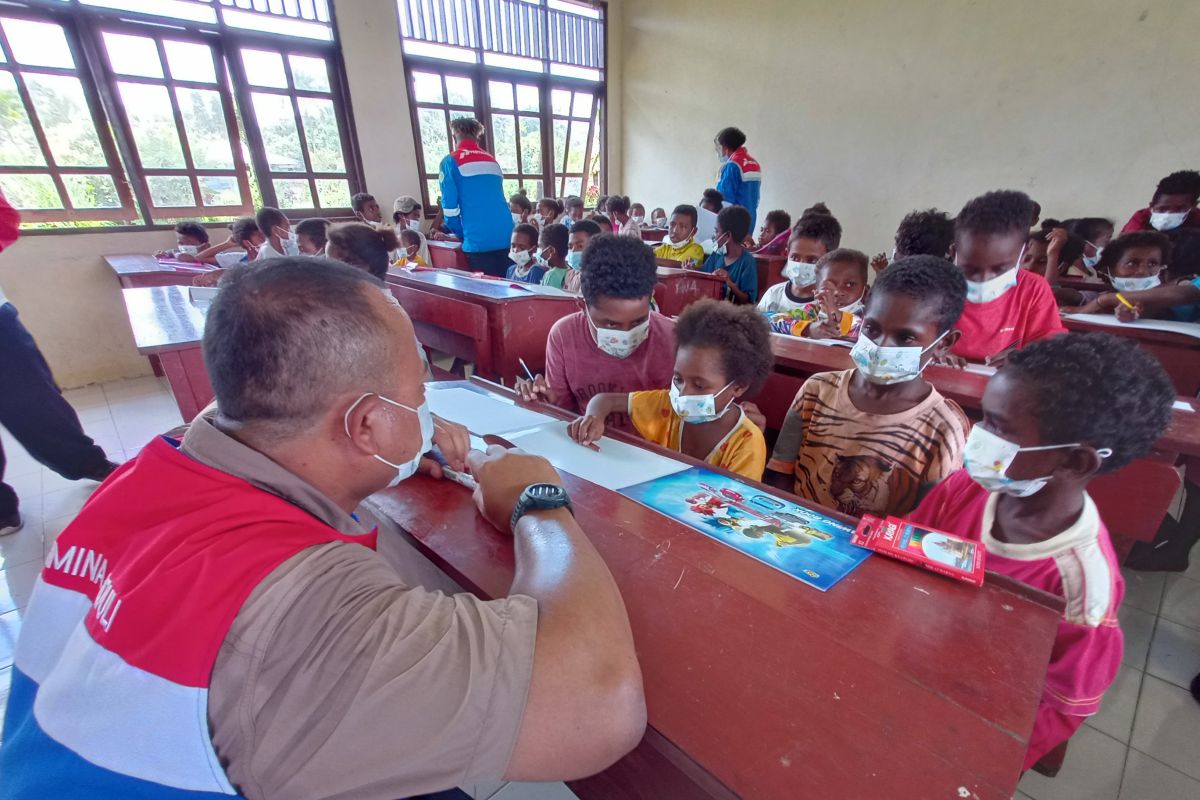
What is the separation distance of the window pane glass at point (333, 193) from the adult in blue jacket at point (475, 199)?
2.20m

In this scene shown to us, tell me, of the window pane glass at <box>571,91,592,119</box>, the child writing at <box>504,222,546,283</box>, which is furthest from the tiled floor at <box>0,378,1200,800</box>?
the window pane glass at <box>571,91,592,119</box>

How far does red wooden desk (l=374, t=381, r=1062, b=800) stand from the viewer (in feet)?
1.59

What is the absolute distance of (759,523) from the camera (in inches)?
34.6

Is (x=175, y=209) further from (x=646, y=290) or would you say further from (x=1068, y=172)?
(x=1068, y=172)

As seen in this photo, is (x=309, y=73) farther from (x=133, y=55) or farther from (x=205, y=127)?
(x=133, y=55)

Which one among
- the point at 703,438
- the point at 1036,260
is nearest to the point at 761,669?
the point at 703,438

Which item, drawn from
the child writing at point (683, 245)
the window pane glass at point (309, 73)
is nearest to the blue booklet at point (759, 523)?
the child writing at point (683, 245)

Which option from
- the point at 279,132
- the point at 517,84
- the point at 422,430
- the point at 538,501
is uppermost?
the point at 517,84

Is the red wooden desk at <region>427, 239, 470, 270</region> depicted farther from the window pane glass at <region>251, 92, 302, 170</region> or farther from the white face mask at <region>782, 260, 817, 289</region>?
the white face mask at <region>782, 260, 817, 289</region>

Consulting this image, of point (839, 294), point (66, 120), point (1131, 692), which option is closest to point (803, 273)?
point (839, 294)

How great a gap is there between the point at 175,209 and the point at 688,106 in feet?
21.3

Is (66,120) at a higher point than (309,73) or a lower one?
lower

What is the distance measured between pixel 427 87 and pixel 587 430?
22.2 feet

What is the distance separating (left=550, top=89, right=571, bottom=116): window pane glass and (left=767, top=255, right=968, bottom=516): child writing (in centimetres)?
748
